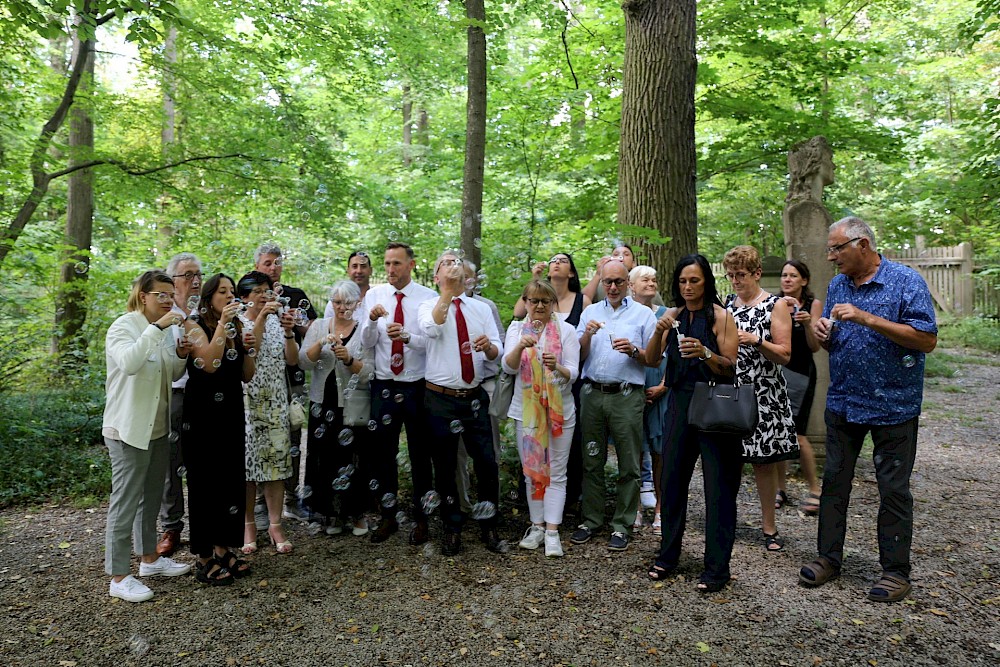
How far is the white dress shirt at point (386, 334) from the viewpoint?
4.89 metres

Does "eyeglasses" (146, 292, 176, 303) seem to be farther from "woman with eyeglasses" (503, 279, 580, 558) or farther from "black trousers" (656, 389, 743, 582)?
"black trousers" (656, 389, 743, 582)

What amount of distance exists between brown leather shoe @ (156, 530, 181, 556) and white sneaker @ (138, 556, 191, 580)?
384mm

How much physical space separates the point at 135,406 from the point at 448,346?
6.74 ft

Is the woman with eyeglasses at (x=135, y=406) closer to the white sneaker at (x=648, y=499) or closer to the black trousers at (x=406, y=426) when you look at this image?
the black trousers at (x=406, y=426)

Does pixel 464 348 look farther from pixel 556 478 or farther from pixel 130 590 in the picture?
pixel 130 590

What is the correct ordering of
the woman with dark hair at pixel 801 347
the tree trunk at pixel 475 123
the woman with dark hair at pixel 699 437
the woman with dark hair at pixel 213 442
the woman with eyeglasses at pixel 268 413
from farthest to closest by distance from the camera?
1. the tree trunk at pixel 475 123
2. the woman with dark hair at pixel 801 347
3. the woman with eyeglasses at pixel 268 413
4. the woman with dark hair at pixel 213 442
5. the woman with dark hair at pixel 699 437

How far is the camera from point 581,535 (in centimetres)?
495

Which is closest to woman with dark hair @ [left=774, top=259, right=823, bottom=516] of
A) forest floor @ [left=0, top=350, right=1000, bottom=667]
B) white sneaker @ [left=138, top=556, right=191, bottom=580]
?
forest floor @ [left=0, top=350, right=1000, bottom=667]

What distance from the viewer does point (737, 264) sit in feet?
14.7

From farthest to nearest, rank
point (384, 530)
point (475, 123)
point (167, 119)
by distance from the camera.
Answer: point (167, 119) → point (475, 123) → point (384, 530)

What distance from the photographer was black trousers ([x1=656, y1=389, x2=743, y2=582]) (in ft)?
13.4

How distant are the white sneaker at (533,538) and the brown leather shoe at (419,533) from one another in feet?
2.33

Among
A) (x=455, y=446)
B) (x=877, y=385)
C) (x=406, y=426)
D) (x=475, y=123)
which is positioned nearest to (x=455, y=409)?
(x=455, y=446)

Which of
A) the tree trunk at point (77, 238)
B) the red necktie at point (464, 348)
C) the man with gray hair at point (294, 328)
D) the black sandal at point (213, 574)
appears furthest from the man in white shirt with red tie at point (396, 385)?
the tree trunk at point (77, 238)
